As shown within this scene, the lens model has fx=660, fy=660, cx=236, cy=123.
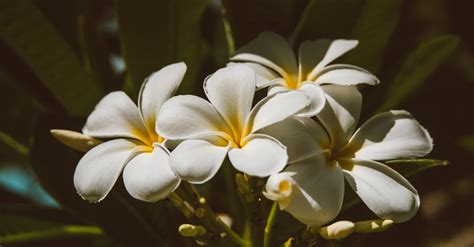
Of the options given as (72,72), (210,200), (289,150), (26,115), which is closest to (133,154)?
(289,150)

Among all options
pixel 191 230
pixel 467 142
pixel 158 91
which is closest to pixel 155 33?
pixel 158 91

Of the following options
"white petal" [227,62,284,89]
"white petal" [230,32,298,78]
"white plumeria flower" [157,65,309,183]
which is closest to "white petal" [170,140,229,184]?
"white plumeria flower" [157,65,309,183]

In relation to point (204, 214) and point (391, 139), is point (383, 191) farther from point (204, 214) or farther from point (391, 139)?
point (204, 214)

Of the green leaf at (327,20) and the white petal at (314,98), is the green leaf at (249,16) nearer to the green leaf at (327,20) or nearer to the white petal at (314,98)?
the green leaf at (327,20)

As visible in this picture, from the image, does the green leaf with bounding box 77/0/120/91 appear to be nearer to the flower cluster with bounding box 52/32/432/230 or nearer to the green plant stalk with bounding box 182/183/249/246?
the flower cluster with bounding box 52/32/432/230

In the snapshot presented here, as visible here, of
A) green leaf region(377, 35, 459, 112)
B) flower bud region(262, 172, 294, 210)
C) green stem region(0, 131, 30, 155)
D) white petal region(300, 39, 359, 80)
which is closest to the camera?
flower bud region(262, 172, 294, 210)

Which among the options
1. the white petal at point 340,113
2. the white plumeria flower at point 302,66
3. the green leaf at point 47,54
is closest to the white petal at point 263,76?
the white plumeria flower at point 302,66
